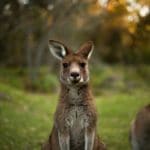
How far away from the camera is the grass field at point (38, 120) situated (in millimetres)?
11183

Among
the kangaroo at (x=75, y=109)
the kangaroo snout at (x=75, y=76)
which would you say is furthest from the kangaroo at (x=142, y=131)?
the kangaroo snout at (x=75, y=76)

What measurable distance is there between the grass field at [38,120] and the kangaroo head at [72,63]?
8.39 ft

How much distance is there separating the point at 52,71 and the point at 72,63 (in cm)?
2221

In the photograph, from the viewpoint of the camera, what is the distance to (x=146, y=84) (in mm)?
29281

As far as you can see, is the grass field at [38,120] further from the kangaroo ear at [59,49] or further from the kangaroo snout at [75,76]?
the kangaroo snout at [75,76]

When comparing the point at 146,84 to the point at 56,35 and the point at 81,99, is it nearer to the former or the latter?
the point at 56,35

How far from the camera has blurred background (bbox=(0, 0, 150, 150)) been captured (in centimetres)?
1291

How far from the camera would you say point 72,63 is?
8.09 meters

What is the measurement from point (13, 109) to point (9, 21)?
271 centimetres

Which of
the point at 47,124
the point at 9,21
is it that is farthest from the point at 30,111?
the point at 9,21

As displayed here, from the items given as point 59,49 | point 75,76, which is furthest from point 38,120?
point 75,76

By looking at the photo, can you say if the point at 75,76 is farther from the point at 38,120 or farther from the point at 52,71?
the point at 52,71

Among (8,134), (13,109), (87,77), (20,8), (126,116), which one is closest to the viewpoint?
(87,77)

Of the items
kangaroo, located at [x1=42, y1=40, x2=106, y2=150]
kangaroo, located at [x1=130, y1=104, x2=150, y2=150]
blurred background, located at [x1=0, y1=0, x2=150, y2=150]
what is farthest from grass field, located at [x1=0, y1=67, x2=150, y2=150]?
kangaroo, located at [x1=130, y1=104, x2=150, y2=150]
